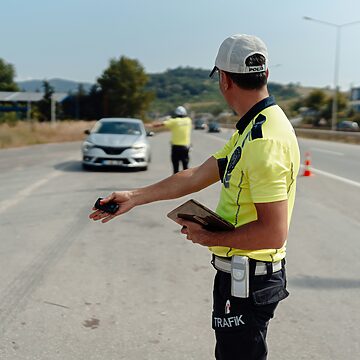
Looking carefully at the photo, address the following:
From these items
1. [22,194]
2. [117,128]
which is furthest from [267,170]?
[117,128]

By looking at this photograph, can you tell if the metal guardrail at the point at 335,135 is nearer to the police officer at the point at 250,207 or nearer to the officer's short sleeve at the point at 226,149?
the officer's short sleeve at the point at 226,149

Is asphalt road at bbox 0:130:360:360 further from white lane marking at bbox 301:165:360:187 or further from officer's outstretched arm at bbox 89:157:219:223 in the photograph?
white lane marking at bbox 301:165:360:187

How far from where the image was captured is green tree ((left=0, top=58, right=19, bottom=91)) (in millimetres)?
28216

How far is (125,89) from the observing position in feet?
225

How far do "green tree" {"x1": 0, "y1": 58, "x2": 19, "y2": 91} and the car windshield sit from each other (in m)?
14.3

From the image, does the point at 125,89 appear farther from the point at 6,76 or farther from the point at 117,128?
the point at 117,128

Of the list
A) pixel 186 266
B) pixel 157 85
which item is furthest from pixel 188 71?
pixel 186 266

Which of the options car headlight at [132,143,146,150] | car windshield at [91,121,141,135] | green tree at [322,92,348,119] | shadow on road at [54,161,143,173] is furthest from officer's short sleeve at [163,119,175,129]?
green tree at [322,92,348,119]

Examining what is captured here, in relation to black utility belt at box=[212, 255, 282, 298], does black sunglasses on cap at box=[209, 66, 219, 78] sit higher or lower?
higher

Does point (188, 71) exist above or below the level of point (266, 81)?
above

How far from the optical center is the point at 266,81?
201cm

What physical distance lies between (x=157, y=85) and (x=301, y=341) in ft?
433

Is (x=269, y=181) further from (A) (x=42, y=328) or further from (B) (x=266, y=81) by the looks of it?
(A) (x=42, y=328)

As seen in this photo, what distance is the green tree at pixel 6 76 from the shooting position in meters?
28.2
